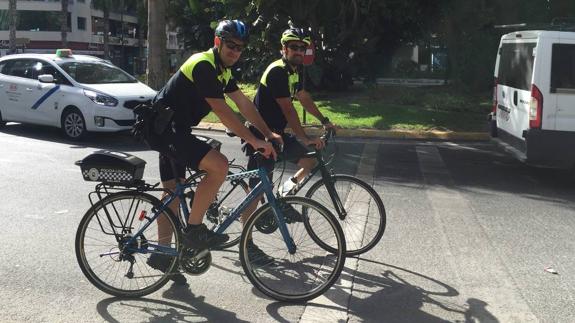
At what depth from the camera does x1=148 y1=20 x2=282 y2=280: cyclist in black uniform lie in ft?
12.6

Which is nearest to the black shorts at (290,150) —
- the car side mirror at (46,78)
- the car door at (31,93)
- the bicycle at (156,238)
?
the bicycle at (156,238)

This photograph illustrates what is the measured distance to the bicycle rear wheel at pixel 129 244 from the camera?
407cm

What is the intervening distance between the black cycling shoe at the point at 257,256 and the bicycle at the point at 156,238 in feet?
0.05

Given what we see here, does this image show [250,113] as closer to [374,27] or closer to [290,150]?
[290,150]

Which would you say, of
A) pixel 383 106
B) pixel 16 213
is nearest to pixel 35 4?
pixel 383 106

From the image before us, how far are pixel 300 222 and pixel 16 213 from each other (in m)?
3.55

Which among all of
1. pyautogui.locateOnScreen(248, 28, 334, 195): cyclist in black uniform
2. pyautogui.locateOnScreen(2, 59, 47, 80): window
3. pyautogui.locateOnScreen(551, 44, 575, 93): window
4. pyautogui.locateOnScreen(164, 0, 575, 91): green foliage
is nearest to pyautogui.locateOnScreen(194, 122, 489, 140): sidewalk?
pyautogui.locateOnScreen(551, 44, 575, 93): window

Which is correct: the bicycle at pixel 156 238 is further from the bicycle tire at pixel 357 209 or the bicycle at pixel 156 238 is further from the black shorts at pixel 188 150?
the bicycle tire at pixel 357 209

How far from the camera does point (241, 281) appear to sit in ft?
14.7

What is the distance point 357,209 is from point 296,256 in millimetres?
924

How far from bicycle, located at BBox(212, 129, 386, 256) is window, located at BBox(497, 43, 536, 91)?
3486 millimetres

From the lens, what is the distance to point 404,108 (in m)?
15.5

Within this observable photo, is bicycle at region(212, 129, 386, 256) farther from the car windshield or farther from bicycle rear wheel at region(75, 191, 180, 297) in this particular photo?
the car windshield

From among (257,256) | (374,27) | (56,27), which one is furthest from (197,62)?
(56,27)
